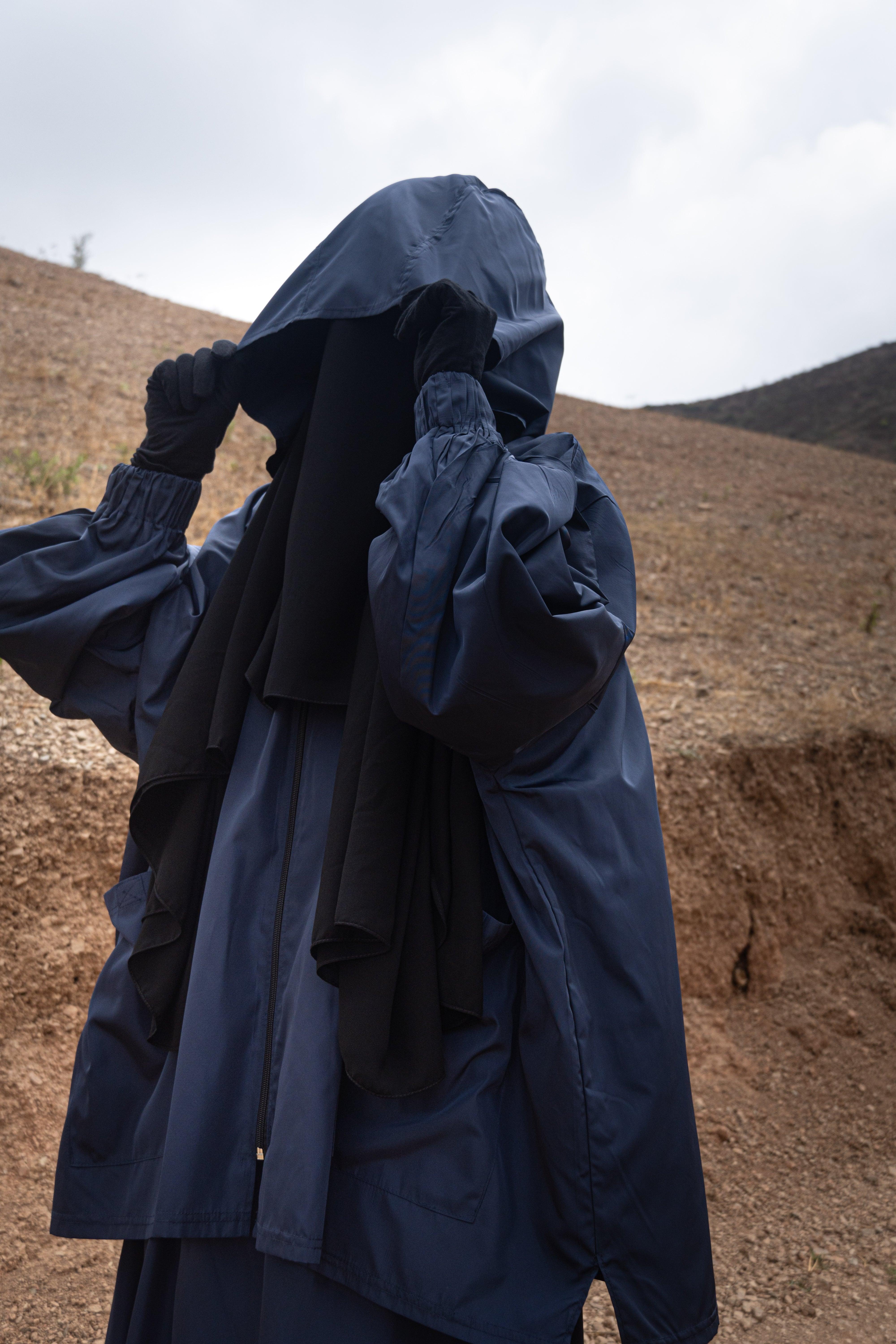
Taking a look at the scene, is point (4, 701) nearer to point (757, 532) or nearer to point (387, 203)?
point (387, 203)

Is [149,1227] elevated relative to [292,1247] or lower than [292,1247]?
lower

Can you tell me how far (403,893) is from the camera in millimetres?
1224

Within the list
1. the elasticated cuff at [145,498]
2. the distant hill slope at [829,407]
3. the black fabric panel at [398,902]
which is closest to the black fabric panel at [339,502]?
the black fabric panel at [398,902]

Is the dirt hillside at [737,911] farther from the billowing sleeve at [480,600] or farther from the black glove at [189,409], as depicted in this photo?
the billowing sleeve at [480,600]

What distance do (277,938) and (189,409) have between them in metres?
0.94

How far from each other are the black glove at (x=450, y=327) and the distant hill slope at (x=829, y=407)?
14.4 m

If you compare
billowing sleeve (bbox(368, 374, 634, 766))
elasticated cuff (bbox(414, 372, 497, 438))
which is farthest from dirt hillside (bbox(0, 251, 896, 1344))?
elasticated cuff (bbox(414, 372, 497, 438))

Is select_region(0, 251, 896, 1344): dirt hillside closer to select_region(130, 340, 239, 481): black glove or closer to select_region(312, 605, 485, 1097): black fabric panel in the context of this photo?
select_region(312, 605, 485, 1097): black fabric panel

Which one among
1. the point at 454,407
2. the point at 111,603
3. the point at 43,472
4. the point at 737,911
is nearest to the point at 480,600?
the point at 454,407

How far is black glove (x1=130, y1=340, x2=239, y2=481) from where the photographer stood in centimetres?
158

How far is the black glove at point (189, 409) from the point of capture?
158 centimetres

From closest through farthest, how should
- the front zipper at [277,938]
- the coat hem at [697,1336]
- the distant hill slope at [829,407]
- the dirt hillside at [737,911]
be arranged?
1. the coat hem at [697,1336]
2. the front zipper at [277,938]
3. the dirt hillside at [737,911]
4. the distant hill slope at [829,407]

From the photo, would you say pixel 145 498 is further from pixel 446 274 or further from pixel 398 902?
pixel 398 902

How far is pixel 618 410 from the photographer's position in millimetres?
14133
